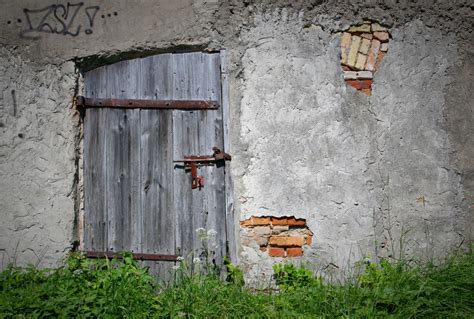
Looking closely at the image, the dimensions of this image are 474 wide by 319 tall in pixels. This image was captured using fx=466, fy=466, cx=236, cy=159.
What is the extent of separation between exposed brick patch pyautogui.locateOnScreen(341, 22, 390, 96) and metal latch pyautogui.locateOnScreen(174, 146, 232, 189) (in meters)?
1.23

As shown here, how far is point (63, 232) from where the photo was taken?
12.3ft

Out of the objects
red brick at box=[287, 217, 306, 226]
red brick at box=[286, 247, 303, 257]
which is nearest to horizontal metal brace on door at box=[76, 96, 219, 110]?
red brick at box=[287, 217, 306, 226]

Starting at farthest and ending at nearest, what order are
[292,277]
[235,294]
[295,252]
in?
1. [295,252]
2. [292,277]
3. [235,294]

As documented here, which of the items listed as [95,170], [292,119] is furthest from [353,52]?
[95,170]

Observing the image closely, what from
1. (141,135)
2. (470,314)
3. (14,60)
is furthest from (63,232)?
(470,314)

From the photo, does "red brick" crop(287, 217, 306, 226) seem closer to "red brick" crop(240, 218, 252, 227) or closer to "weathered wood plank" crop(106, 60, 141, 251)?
"red brick" crop(240, 218, 252, 227)

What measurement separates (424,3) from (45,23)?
124 inches

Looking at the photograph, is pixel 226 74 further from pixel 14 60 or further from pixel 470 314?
pixel 470 314

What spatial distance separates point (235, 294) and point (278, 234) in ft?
2.18

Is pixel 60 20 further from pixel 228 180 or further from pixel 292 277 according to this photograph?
pixel 292 277

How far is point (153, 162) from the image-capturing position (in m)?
3.89

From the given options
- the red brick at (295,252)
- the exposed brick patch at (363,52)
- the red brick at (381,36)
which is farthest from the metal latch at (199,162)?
the red brick at (381,36)

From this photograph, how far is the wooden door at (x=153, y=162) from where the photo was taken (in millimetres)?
3869

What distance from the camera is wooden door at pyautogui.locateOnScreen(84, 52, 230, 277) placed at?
3.87 m
